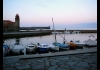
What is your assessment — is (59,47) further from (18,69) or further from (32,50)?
(18,69)

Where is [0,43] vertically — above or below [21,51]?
above

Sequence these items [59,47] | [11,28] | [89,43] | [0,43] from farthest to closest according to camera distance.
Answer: [11,28] < [89,43] < [59,47] < [0,43]

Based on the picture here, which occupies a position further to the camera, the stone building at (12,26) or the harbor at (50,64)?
the stone building at (12,26)

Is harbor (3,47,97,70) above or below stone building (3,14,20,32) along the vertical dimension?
below

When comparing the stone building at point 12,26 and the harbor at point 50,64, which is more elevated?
the stone building at point 12,26

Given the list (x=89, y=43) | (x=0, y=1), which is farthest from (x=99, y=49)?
(x=89, y=43)

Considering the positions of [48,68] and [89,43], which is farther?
[89,43]

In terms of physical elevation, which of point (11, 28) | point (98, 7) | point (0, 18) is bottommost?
point (0, 18)

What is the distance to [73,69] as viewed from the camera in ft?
11.8

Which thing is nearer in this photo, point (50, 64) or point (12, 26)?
point (50, 64)

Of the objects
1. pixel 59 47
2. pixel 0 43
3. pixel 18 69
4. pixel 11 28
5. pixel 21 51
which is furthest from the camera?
pixel 11 28

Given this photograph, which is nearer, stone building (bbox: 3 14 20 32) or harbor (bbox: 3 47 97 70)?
harbor (bbox: 3 47 97 70)

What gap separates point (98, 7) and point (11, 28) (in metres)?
53.1

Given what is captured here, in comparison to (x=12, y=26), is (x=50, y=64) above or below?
below
